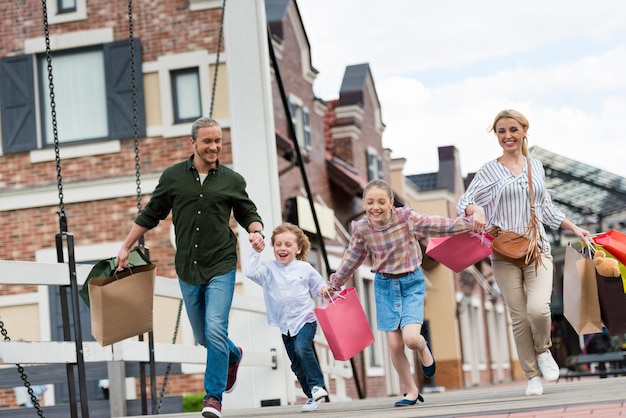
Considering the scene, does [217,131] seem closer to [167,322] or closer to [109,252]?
[167,322]

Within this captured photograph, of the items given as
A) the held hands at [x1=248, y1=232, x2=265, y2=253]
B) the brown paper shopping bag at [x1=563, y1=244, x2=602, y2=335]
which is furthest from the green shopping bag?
the brown paper shopping bag at [x1=563, y1=244, x2=602, y2=335]

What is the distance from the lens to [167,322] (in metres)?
16.7

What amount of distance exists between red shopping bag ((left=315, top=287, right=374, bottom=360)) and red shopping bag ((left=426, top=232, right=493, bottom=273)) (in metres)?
0.71

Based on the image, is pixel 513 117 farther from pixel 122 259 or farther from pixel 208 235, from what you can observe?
pixel 122 259

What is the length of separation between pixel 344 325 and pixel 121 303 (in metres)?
1.77

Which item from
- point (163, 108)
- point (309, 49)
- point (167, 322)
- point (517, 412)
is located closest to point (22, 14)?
point (163, 108)

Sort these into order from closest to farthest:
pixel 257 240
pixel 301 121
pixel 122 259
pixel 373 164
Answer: pixel 257 240 < pixel 122 259 < pixel 301 121 < pixel 373 164

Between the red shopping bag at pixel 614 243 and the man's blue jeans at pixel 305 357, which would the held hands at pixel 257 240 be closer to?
the man's blue jeans at pixel 305 357

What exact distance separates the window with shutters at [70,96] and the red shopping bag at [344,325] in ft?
32.7

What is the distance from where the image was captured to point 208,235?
795 centimetres

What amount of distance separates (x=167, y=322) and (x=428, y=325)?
21560mm

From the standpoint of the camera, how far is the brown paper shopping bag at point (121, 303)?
8086 millimetres

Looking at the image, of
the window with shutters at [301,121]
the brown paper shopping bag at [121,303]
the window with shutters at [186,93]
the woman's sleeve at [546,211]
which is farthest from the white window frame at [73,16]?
the woman's sleeve at [546,211]

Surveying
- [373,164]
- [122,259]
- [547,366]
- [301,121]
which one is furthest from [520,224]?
[373,164]
